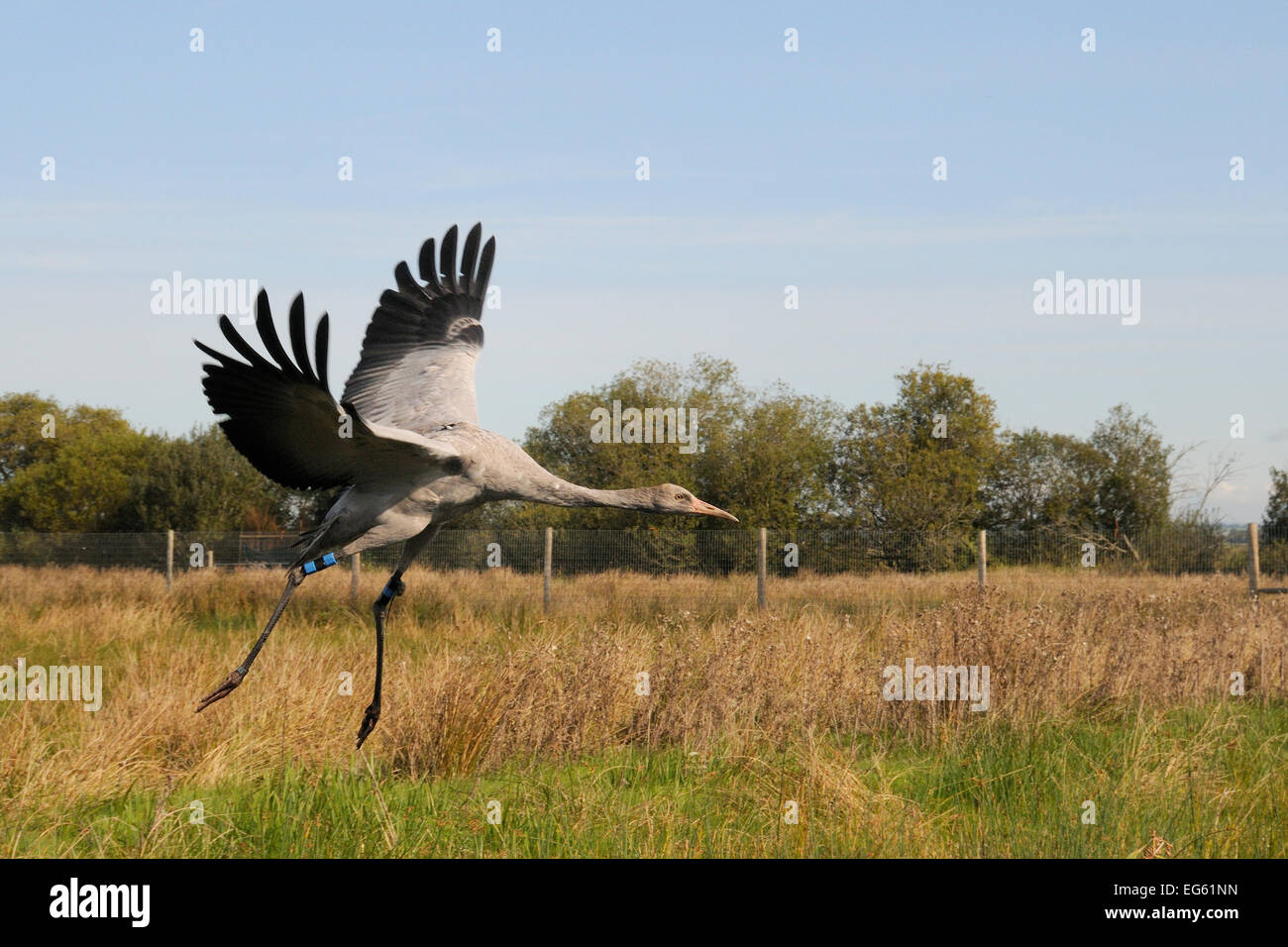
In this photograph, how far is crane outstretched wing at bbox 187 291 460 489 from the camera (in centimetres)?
510

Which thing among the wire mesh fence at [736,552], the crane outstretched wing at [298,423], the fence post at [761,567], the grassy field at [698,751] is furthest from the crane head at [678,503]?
the wire mesh fence at [736,552]

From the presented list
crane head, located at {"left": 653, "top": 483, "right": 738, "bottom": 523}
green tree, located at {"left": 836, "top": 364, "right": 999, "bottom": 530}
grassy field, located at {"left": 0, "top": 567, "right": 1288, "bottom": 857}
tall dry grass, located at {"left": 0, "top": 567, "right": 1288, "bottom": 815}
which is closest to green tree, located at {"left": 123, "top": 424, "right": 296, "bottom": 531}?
green tree, located at {"left": 836, "top": 364, "right": 999, "bottom": 530}

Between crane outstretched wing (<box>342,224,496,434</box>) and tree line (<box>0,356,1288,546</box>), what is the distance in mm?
15890

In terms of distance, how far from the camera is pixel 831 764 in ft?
20.6

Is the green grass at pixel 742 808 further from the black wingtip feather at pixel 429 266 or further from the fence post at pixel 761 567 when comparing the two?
the fence post at pixel 761 567

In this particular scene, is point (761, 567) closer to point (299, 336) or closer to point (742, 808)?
point (742, 808)

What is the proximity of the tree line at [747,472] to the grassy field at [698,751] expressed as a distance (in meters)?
14.8

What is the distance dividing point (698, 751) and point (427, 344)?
10.0 feet

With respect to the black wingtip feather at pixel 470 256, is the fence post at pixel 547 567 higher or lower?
lower

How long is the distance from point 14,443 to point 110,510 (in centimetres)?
865

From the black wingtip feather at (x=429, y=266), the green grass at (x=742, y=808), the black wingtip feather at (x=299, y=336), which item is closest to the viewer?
the black wingtip feather at (x=299, y=336)

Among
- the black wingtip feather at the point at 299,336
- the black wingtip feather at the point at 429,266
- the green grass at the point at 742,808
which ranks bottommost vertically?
the green grass at the point at 742,808

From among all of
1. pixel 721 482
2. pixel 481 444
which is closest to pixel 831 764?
pixel 481 444

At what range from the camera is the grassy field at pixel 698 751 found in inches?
220
